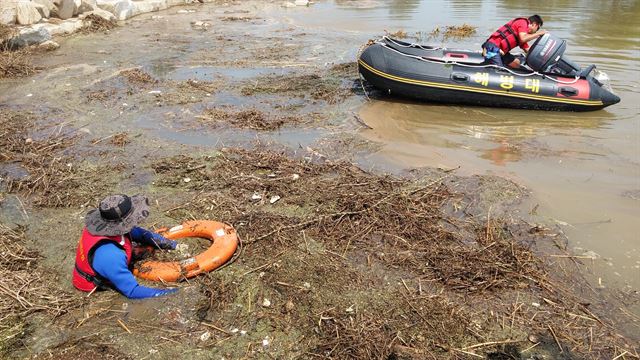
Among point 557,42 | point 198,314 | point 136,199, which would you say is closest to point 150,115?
point 136,199

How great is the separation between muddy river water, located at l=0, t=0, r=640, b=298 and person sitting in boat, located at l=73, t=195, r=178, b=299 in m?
3.38

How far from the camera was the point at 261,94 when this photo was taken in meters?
9.09

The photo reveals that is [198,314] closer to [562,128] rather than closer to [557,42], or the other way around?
[562,128]

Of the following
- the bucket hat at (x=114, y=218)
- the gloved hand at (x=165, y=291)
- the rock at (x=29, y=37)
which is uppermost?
the rock at (x=29, y=37)

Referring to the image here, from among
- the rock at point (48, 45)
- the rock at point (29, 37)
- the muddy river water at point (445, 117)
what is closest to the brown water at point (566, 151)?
the muddy river water at point (445, 117)

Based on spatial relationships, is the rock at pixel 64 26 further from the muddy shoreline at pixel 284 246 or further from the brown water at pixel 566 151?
the brown water at pixel 566 151

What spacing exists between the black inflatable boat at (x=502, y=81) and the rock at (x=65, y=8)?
11.0 m

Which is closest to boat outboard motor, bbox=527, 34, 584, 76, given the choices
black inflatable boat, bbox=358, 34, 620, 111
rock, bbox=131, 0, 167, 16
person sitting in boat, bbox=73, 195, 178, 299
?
black inflatable boat, bbox=358, 34, 620, 111

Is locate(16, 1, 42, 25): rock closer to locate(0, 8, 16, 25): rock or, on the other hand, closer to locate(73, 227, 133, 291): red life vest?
locate(0, 8, 16, 25): rock

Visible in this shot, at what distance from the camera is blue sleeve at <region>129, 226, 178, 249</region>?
425 cm

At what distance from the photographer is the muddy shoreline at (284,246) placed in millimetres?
3535

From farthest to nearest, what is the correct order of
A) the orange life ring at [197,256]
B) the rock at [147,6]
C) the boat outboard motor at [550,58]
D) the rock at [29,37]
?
the rock at [147,6]
the rock at [29,37]
the boat outboard motor at [550,58]
the orange life ring at [197,256]

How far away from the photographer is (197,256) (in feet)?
13.7

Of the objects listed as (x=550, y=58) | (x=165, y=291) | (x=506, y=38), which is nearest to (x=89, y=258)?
(x=165, y=291)
